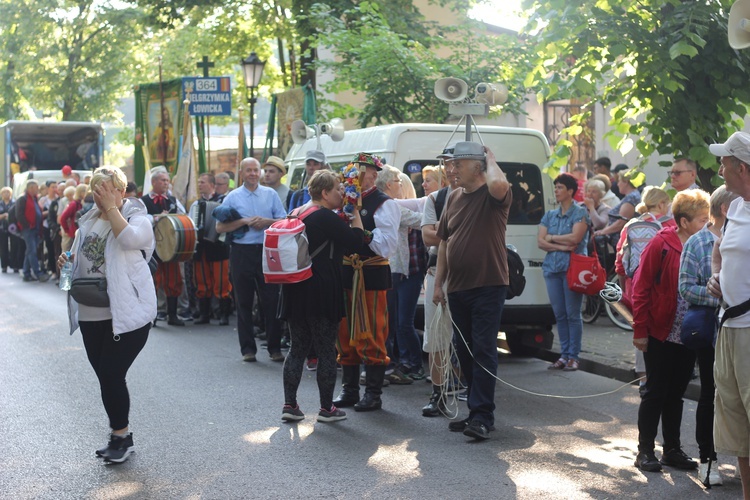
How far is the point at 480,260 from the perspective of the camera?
7570mm

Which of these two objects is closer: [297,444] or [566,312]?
[297,444]

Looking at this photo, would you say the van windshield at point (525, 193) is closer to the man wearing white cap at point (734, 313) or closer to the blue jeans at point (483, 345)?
the blue jeans at point (483, 345)

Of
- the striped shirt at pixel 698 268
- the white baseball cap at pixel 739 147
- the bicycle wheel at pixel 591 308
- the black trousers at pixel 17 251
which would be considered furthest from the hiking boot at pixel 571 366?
the black trousers at pixel 17 251

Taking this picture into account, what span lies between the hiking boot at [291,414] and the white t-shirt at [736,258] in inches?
142

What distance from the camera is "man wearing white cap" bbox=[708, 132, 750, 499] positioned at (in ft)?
17.4

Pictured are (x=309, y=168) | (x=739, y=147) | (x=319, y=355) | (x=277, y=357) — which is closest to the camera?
(x=739, y=147)

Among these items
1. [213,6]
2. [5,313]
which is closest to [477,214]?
[5,313]

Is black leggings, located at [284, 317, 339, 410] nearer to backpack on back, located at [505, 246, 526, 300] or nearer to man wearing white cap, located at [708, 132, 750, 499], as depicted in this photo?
backpack on back, located at [505, 246, 526, 300]

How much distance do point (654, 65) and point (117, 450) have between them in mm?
5320

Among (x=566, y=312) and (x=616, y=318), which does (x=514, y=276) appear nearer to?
(x=566, y=312)

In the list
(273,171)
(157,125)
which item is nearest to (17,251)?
(157,125)

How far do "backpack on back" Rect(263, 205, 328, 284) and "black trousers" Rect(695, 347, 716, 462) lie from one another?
2.82 meters

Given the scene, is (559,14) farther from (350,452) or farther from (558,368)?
(350,452)

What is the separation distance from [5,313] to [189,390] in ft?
25.1
